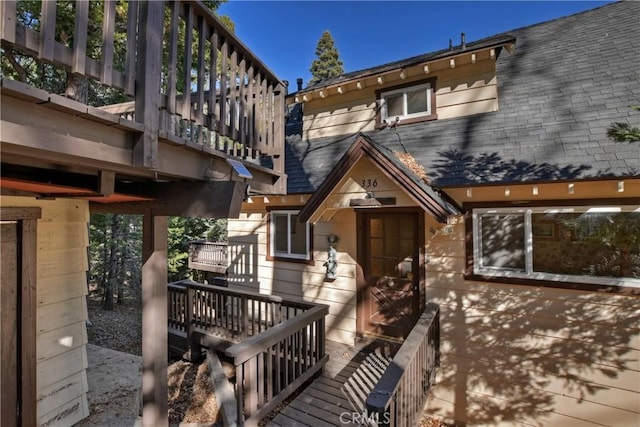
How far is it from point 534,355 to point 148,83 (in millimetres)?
5242

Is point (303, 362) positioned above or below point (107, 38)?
below

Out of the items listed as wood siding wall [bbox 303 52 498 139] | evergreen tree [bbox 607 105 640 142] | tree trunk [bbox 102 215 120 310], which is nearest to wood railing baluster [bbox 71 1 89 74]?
evergreen tree [bbox 607 105 640 142]

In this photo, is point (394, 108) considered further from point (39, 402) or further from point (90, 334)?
point (90, 334)

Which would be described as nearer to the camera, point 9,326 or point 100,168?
point 100,168

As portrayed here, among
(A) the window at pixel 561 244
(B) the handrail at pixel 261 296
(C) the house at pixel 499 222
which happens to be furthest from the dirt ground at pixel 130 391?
(A) the window at pixel 561 244

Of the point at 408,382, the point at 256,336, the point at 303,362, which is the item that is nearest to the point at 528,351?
the point at 408,382

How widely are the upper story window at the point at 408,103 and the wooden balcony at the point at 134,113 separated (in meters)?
3.31

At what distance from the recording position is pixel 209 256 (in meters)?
12.3

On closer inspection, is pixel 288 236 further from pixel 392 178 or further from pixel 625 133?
pixel 625 133

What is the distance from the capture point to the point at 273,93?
12.1ft

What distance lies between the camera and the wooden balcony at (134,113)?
54.2 inches

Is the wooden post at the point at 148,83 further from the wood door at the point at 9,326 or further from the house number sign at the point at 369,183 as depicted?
the house number sign at the point at 369,183

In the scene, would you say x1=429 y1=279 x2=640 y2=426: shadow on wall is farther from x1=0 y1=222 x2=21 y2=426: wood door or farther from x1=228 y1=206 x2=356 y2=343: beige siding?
x1=0 y1=222 x2=21 y2=426: wood door

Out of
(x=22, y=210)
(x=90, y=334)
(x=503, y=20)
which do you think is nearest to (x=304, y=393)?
(x=22, y=210)
